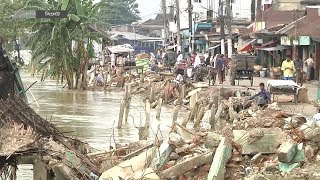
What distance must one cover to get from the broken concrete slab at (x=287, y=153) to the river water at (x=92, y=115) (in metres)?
6.05

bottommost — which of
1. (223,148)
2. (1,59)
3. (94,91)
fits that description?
(94,91)

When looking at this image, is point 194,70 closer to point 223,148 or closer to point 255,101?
point 255,101

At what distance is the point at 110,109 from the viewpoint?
32156mm

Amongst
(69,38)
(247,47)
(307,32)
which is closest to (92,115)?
(307,32)

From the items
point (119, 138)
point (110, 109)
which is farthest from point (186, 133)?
point (110, 109)

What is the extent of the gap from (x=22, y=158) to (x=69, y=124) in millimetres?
15283

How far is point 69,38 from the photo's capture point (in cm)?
4094

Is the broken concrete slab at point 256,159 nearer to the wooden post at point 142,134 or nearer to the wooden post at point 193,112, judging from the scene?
the wooden post at point 142,134

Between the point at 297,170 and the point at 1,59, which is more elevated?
the point at 1,59

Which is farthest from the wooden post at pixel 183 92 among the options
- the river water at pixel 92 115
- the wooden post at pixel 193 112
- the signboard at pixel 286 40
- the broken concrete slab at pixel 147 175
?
the broken concrete slab at pixel 147 175

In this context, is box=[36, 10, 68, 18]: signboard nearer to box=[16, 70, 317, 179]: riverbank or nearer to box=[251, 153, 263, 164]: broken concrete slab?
box=[16, 70, 317, 179]: riverbank

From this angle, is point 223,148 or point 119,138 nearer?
point 223,148

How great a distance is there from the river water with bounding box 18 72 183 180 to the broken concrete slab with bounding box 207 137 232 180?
17.3ft

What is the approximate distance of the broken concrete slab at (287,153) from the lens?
34.8ft
